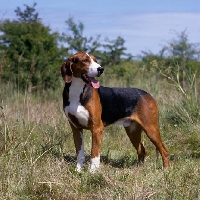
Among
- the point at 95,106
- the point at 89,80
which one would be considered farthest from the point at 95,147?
the point at 89,80

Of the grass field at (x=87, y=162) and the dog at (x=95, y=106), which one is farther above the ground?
the dog at (x=95, y=106)

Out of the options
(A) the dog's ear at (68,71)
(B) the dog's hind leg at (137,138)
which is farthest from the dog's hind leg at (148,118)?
(A) the dog's ear at (68,71)

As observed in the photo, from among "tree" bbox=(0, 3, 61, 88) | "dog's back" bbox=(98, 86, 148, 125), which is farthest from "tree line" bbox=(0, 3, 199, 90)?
"dog's back" bbox=(98, 86, 148, 125)

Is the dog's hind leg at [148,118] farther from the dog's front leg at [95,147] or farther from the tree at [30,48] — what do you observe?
the tree at [30,48]

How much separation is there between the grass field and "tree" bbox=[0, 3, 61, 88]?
336 centimetres

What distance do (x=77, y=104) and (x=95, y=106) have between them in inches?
10.6

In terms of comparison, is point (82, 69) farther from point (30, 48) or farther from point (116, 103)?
point (30, 48)

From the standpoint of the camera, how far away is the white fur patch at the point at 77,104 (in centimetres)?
779

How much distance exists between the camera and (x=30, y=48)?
627 inches

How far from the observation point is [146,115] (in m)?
8.41

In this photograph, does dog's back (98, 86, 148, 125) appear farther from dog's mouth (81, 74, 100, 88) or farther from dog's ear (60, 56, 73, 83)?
dog's ear (60, 56, 73, 83)

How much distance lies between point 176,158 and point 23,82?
677 cm

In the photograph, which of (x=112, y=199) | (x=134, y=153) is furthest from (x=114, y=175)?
(x=134, y=153)

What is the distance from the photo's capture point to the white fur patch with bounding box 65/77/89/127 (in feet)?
25.5
